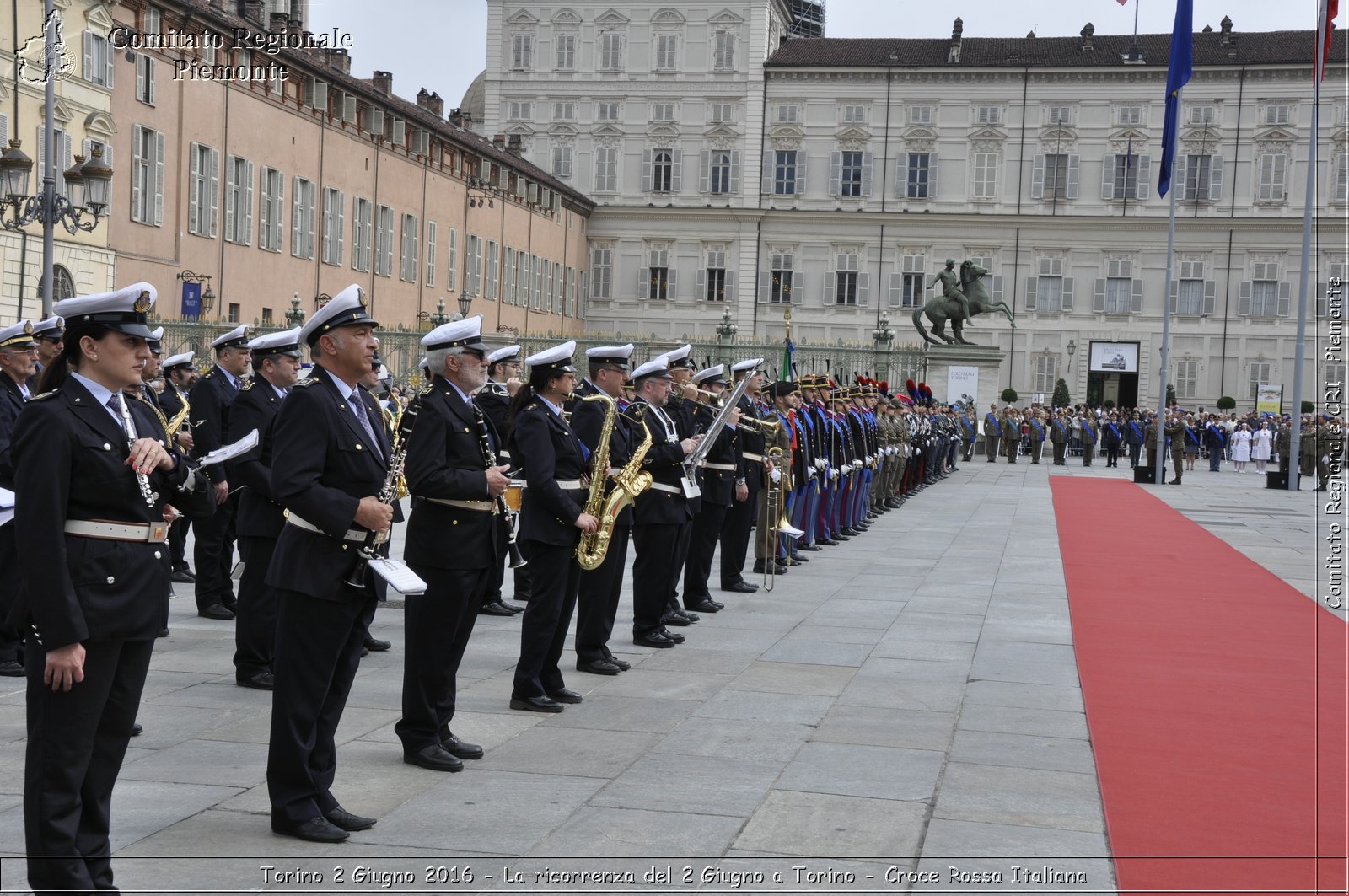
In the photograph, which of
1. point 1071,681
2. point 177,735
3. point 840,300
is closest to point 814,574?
point 1071,681

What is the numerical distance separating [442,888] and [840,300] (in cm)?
6438

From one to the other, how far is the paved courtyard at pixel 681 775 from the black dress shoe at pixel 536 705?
0.08 m

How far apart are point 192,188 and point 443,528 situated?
99.0ft

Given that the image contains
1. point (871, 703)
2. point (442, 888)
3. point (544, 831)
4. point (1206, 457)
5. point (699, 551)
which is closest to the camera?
point (442, 888)

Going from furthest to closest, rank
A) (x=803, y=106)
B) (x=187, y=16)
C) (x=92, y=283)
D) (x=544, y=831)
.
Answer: (x=803, y=106) → (x=187, y=16) → (x=92, y=283) → (x=544, y=831)

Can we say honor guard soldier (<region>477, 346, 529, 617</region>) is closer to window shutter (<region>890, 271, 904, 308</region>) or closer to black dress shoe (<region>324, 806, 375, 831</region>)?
black dress shoe (<region>324, 806, 375, 831</region>)

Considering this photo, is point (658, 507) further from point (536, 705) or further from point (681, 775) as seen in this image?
point (681, 775)

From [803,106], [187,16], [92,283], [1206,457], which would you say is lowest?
[1206,457]

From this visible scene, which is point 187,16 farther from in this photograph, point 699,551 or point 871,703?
point 871,703

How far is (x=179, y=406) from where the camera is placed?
443 inches

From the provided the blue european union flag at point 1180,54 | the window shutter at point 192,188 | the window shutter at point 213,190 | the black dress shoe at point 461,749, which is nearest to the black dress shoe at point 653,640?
the black dress shoe at point 461,749

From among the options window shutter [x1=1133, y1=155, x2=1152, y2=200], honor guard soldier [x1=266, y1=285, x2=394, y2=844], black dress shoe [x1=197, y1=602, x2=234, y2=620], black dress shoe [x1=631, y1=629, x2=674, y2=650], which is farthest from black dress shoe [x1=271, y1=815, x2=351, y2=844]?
window shutter [x1=1133, y1=155, x2=1152, y2=200]

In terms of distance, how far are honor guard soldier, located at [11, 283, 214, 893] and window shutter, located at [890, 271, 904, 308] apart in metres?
64.1

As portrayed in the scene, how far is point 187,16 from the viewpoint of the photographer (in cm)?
3344
